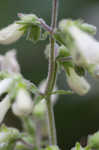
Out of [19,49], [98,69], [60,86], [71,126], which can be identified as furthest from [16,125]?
[98,69]

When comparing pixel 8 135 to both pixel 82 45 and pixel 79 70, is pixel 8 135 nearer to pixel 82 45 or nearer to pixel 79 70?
pixel 79 70

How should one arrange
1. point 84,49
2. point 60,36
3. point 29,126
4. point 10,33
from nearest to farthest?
point 84,49, point 60,36, point 10,33, point 29,126

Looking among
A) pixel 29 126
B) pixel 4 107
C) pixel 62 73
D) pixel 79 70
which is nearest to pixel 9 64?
pixel 29 126

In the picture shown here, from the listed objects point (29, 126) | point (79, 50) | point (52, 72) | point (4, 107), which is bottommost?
point (29, 126)

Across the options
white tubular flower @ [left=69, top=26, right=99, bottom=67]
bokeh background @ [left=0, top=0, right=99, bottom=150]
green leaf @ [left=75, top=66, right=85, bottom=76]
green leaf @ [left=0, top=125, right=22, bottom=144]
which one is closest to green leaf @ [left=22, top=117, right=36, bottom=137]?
green leaf @ [left=0, top=125, right=22, bottom=144]

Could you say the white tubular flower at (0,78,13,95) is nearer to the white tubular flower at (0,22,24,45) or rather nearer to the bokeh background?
the white tubular flower at (0,22,24,45)

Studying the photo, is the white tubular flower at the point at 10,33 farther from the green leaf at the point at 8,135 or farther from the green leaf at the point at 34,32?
the green leaf at the point at 8,135
